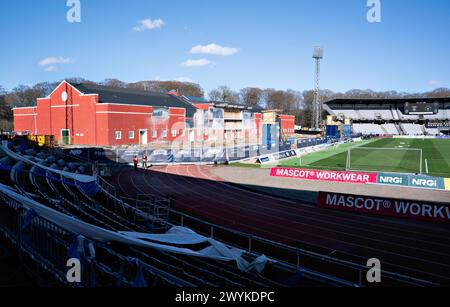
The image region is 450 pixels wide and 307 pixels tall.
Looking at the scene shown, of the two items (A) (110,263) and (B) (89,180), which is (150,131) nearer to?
(B) (89,180)

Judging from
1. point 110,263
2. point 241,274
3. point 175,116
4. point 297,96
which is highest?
point 297,96

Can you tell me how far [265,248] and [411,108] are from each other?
3945 inches

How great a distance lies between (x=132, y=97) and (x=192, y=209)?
1731 inches

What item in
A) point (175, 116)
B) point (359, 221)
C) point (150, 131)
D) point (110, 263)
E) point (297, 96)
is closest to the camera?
point (110, 263)

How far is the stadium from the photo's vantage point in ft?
22.5

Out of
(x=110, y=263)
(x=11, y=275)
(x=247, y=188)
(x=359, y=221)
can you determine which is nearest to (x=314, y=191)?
(x=247, y=188)

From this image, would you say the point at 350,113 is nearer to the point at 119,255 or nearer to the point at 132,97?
the point at 132,97

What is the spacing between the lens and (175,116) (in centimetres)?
5962

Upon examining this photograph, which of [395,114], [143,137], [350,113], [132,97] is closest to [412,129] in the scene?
[395,114]

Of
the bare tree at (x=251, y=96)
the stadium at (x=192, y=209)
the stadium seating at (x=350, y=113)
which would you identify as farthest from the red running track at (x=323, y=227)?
the bare tree at (x=251, y=96)

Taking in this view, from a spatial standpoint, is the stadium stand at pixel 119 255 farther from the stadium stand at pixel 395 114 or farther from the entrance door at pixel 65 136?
the stadium stand at pixel 395 114

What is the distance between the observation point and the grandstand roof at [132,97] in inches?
2135

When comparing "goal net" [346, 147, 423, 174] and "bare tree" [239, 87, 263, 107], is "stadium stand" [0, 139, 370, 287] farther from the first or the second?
"bare tree" [239, 87, 263, 107]

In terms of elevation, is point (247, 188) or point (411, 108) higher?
point (411, 108)
